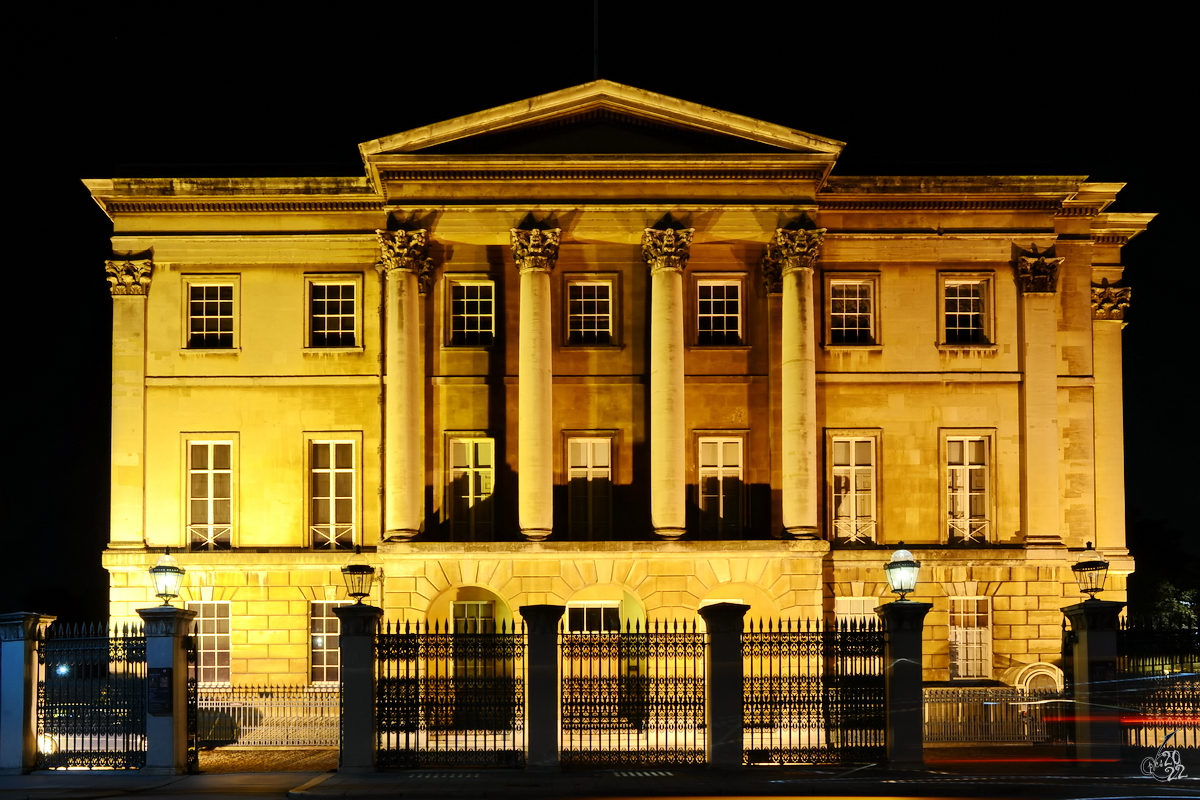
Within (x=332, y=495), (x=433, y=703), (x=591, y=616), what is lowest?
(x=591, y=616)

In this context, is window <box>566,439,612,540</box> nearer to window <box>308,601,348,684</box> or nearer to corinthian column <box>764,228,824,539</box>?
corinthian column <box>764,228,824,539</box>

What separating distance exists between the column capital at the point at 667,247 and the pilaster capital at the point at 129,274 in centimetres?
1357

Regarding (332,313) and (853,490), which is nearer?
(853,490)

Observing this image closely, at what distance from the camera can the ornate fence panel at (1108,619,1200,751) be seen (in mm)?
24500

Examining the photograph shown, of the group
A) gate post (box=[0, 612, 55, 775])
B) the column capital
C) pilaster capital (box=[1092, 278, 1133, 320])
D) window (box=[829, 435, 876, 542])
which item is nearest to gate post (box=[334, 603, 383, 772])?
gate post (box=[0, 612, 55, 775])

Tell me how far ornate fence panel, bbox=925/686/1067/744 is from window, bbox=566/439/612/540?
385 inches

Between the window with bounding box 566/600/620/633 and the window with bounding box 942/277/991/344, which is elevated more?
the window with bounding box 942/277/991/344

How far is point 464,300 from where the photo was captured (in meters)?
37.6

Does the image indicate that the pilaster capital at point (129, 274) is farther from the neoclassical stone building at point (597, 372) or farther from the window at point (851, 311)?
the window at point (851, 311)

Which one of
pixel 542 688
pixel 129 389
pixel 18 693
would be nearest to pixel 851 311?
pixel 542 688

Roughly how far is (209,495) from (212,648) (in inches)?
160

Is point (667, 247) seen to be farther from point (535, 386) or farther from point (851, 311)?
point (851, 311)

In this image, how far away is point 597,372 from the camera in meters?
37.2

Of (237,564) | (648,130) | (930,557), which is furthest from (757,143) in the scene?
(237,564)
